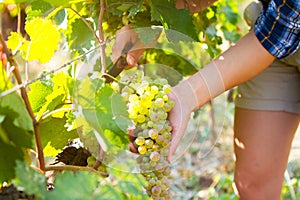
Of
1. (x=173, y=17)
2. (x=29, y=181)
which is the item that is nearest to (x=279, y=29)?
(x=173, y=17)

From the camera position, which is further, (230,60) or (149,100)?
(230,60)

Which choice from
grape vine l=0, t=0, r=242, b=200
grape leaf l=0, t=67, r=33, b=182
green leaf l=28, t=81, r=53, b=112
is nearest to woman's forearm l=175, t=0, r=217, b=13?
grape vine l=0, t=0, r=242, b=200

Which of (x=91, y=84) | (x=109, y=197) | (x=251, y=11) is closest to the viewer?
(x=109, y=197)

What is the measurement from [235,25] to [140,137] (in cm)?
187

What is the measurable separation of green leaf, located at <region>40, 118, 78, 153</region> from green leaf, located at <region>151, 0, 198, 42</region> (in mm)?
319

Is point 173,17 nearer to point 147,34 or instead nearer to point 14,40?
Answer: point 147,34

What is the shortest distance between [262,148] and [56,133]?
86 cm

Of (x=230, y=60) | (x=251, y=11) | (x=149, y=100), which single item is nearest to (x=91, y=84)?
(x=149, y=100)

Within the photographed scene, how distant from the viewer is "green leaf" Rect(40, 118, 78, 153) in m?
1.25

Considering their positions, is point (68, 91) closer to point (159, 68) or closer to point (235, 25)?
point (159, 68)

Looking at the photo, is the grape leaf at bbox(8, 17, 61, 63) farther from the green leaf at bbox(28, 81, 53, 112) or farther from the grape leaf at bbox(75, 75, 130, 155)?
the grape leaf at bbox(75, 75, 130, 155)

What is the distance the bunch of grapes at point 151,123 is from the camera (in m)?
1.12

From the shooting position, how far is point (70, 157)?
132 centimetres

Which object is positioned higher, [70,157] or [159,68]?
[159,68]
